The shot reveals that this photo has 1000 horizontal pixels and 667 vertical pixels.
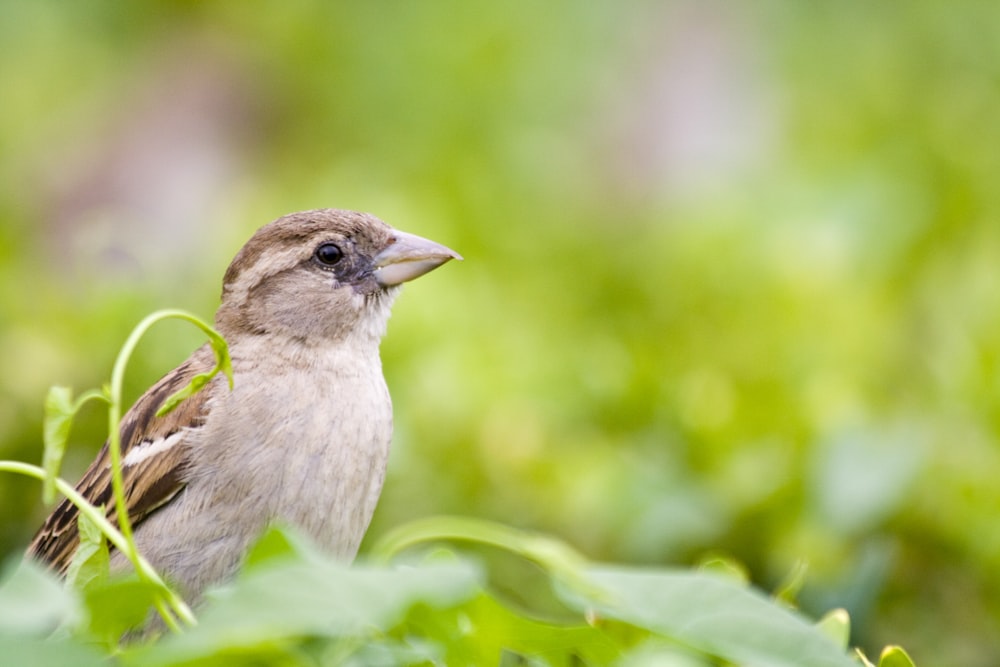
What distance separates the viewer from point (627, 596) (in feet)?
4.23

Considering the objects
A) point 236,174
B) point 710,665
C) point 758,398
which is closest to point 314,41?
point 236,174

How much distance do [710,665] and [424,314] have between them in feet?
7.40

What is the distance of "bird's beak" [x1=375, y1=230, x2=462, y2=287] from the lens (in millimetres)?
2611

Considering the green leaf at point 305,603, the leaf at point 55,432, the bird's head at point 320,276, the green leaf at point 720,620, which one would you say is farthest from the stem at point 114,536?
the bird's head at point 320,276

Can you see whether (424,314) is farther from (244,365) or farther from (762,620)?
(762,620)

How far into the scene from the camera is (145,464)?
2.40 m

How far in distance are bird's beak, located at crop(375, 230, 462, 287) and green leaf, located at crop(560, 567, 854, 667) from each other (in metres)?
1.36

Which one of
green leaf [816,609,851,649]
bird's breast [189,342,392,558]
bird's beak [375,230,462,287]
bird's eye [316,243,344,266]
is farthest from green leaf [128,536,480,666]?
bird's eye [316,243,344,266]

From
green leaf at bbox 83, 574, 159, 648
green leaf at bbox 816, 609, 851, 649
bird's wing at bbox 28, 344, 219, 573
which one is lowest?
bird's wing at bbox 28, 344, 219, 573

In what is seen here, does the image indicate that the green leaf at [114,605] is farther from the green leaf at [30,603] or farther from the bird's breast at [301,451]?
the bird's breast at [301,451]

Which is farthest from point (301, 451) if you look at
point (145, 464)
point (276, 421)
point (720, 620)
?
point (720, 620)

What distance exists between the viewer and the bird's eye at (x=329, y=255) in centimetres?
273

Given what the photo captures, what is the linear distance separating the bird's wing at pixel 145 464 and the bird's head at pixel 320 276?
0.65 feet

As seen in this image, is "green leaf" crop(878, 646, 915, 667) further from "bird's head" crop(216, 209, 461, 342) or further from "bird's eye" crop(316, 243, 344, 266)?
"bird's eye" crop(316, 243, 344, 266)
